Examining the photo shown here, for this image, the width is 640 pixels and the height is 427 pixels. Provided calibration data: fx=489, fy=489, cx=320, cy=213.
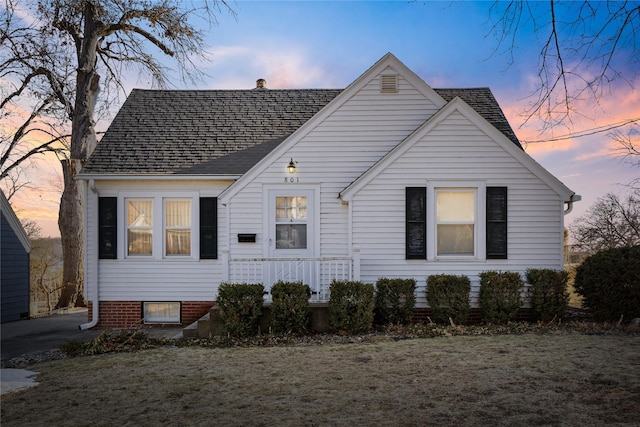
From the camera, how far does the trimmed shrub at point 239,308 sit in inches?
359

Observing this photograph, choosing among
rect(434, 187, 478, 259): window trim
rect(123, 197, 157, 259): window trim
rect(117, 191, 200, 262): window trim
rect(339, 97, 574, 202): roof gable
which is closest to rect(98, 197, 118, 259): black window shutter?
rect(117, 191, 200, 262): window trim

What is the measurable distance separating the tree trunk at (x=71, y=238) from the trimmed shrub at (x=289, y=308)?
36.9 feet

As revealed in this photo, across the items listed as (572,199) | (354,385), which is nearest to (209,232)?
(354,385)

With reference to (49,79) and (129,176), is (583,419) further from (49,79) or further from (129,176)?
(49,79)

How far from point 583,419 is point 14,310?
15152mm

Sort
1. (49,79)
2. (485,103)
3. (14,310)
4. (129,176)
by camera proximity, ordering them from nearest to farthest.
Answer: (129,176) → (485,103) → (14,310) → (49,79)

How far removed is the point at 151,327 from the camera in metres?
11.5

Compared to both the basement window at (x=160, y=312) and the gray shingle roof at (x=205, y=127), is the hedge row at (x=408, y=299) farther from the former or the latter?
the gray shingle roof at (x=205, y=127)

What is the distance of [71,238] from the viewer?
17469 mm

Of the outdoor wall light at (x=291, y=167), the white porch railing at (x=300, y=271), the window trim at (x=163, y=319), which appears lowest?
the window trim at (x=163, y=319)

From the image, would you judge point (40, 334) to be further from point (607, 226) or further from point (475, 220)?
point (607, 226)

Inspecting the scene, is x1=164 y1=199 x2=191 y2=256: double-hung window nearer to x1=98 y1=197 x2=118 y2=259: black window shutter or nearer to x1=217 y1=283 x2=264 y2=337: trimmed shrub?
x1=98 y1=197 x2=118 y2=259: black window shutter

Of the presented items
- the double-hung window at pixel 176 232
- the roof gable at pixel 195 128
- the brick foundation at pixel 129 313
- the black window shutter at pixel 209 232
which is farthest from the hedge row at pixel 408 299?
the roof gable at pixel 195 128

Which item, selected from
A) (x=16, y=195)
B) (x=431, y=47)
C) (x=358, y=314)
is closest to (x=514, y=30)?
(x=431, y=47)
